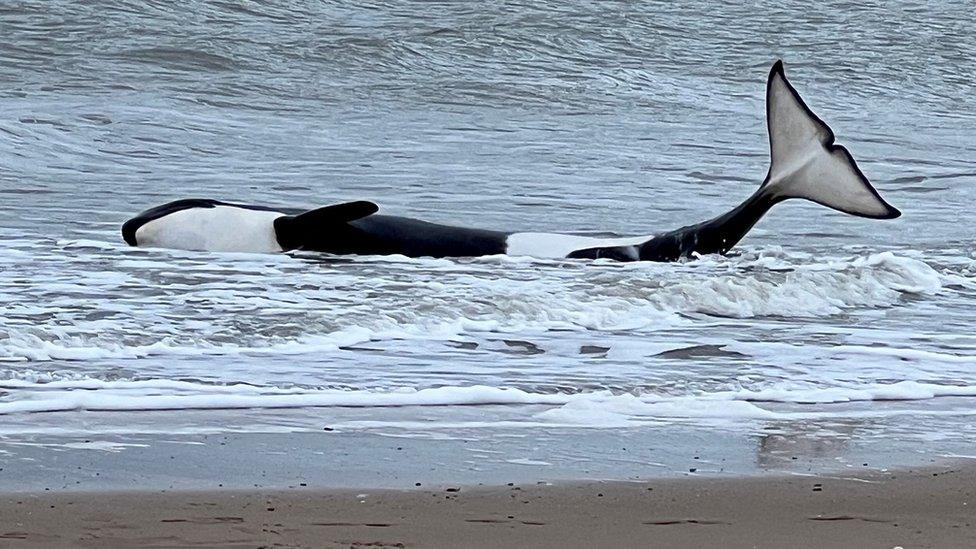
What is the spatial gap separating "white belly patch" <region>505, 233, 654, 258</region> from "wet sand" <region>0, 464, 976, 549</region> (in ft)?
15.8

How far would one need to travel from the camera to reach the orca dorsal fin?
882 cm

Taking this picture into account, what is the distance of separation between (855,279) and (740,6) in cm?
2558

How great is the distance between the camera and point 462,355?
6160 mm

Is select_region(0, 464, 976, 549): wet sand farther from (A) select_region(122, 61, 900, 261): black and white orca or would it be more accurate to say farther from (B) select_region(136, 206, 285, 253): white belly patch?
(B) select_region(136, 206, 285, 253): white belly patch

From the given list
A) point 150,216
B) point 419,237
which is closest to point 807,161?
point 419,237

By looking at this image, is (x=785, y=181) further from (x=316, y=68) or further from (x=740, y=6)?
(x=740, y=6)

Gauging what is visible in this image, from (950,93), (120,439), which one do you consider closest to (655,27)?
(950,93)

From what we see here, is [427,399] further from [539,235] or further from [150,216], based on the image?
[150,216]

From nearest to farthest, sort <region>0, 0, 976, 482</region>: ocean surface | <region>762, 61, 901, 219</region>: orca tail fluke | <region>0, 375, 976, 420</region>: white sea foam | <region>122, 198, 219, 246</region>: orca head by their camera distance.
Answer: <region>0, 375, 976, 420</region>: white sea foam < <region>0, 0, 976, 482</region>: ocean surface < <region>762, 61, 901, 219</region>: orca tail fluke < <region>122, 198, 219, 246</region>: orca head

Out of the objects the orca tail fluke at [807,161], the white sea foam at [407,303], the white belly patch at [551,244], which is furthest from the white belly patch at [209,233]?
the orca tail fluke at [807,161]

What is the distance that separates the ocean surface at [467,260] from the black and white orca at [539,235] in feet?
0.65

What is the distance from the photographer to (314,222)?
8.83m

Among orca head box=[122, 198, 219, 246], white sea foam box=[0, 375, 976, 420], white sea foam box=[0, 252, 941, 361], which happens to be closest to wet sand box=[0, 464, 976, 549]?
white sea foam box=[0, 375, 976, 420]

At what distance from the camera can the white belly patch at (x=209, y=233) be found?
8.88 m
